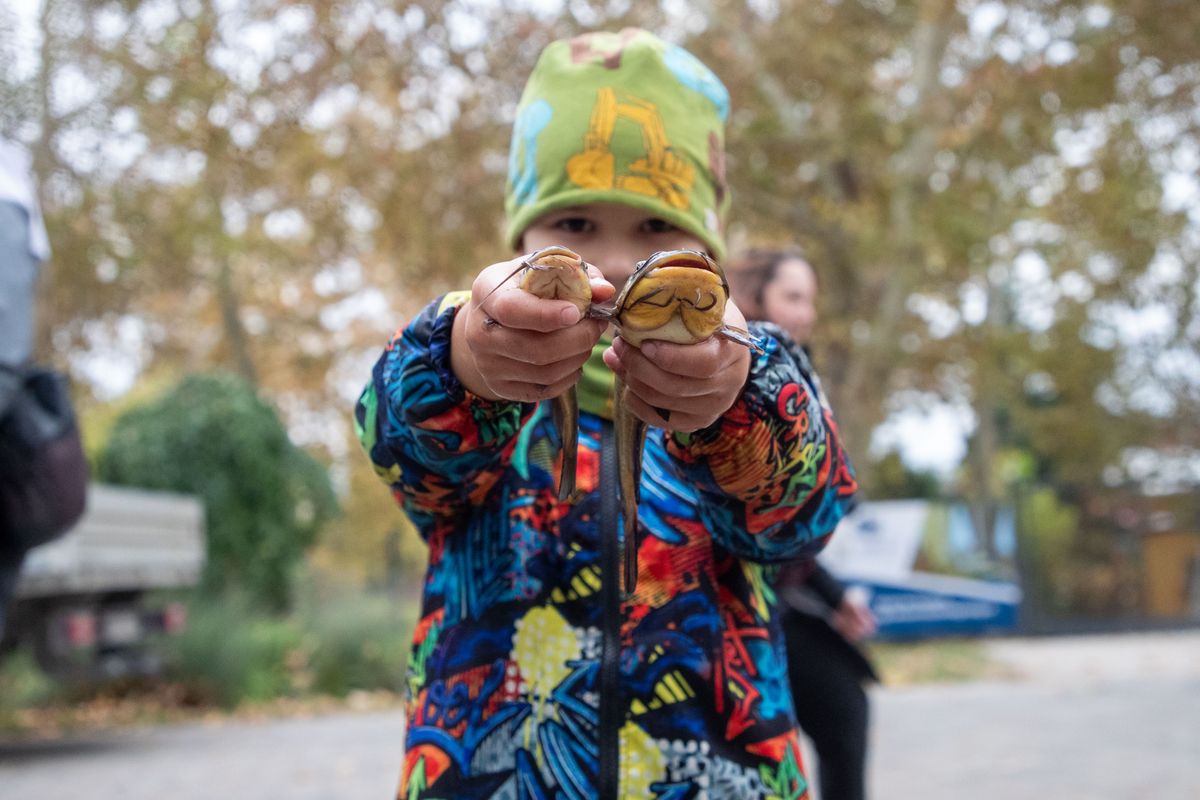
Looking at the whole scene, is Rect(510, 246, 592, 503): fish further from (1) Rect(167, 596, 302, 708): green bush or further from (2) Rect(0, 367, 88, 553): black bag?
(1) Rect(167, 596, 302, 708): green bush

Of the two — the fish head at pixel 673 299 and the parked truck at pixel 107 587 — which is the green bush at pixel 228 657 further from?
the fish head at pixel 673 299

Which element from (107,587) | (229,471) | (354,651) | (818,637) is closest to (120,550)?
(107,587)

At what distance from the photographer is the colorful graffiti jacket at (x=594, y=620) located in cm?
141

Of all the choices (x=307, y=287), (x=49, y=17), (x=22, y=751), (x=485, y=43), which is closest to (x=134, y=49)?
(x=49, y=17)

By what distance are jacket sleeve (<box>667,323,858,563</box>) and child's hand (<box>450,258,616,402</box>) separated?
0.26 metres

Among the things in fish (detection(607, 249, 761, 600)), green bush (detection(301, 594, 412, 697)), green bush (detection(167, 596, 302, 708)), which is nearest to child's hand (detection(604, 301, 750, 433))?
fish (detection(607, 249, 761, 600))

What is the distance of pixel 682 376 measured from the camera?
1.03m

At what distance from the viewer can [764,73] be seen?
34.0 feet

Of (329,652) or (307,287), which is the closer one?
(329,652)

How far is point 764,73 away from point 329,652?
6.84 m

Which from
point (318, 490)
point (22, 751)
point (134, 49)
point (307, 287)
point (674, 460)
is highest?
point (307, 287)

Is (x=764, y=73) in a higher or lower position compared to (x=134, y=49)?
higher

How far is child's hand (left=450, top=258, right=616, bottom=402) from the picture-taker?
0.98m

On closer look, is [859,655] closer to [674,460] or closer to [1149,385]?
[674,460]
